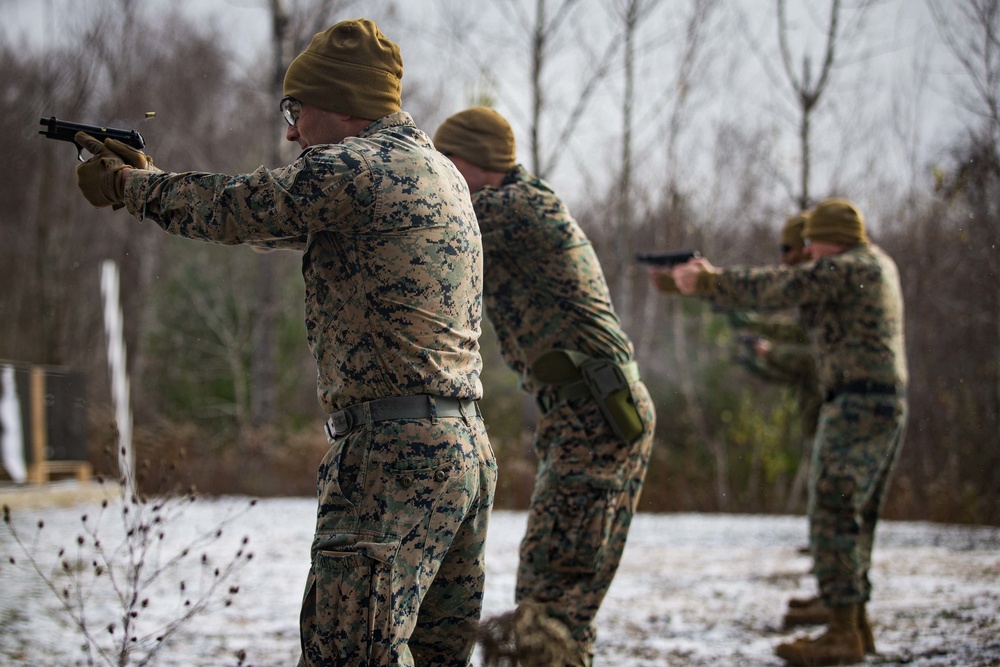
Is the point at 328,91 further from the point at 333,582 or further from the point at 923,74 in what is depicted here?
the point at 923,74

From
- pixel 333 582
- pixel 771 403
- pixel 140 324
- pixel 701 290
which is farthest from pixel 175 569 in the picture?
pixel 140 324

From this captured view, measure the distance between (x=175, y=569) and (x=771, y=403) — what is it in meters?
9.27

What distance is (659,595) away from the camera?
6809 mm

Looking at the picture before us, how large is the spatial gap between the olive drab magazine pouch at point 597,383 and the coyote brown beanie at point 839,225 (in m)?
2.16

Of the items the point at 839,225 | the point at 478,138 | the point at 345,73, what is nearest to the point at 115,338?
the point at 478,138

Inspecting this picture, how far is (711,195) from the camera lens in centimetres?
1510

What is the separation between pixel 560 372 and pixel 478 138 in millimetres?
1014

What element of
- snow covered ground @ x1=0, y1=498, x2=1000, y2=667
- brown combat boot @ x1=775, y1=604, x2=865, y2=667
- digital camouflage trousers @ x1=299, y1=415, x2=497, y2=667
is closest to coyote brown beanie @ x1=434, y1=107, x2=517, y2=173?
digital camouflage trousers @ x1=299, y1=415, x2=497, y2=667

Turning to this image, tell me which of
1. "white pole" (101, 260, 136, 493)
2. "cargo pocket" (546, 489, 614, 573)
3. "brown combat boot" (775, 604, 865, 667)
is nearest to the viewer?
"cargo pocket" (546, 489, 614, 573)

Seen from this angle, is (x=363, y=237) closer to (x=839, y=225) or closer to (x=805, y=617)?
(x=839, y=225)

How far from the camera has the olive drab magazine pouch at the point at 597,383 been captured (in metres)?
3.94

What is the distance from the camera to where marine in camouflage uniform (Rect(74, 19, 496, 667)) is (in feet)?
8.36

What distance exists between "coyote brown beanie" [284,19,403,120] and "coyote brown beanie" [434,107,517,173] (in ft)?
4.06

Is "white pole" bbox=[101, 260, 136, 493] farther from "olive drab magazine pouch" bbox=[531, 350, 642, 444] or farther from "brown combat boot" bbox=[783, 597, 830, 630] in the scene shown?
"olive drab magazine pouch" bbox=[531, 350, 642, 444]
